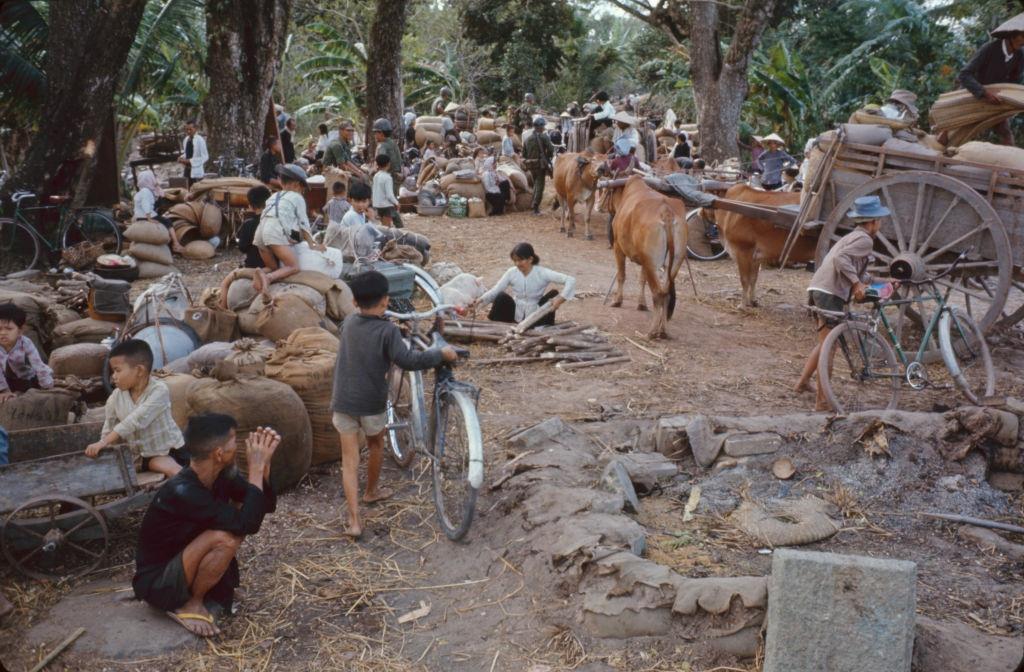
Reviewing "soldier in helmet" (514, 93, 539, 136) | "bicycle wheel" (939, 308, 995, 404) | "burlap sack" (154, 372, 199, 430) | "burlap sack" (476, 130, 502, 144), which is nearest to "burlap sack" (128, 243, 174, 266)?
"burlap sack" (154, 372, 199, 430)

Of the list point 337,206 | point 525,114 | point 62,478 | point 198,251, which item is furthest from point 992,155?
point 525,114

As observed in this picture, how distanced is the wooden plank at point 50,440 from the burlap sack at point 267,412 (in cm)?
62

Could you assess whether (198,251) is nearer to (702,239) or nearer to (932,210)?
(702,239)

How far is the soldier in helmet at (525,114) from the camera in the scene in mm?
25141

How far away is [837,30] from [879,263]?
19.8 meters

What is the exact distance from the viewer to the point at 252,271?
792 cm

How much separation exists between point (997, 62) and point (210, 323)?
8109 mm

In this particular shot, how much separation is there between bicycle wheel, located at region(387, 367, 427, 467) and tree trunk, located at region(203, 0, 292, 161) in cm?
1119

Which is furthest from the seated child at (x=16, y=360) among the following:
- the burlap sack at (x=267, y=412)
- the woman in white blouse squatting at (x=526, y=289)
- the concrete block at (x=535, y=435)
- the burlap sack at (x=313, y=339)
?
the woman in white blouse squatting at (x=526, y=289)

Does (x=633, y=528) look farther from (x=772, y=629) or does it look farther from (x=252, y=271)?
(x=252, y=271)

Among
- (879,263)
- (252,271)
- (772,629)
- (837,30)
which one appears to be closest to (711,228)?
(879,263)

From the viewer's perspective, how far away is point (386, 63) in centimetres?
1923

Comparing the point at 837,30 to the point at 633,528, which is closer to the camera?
the point at 633,528

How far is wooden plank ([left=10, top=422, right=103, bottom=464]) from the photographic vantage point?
536 centimetres
